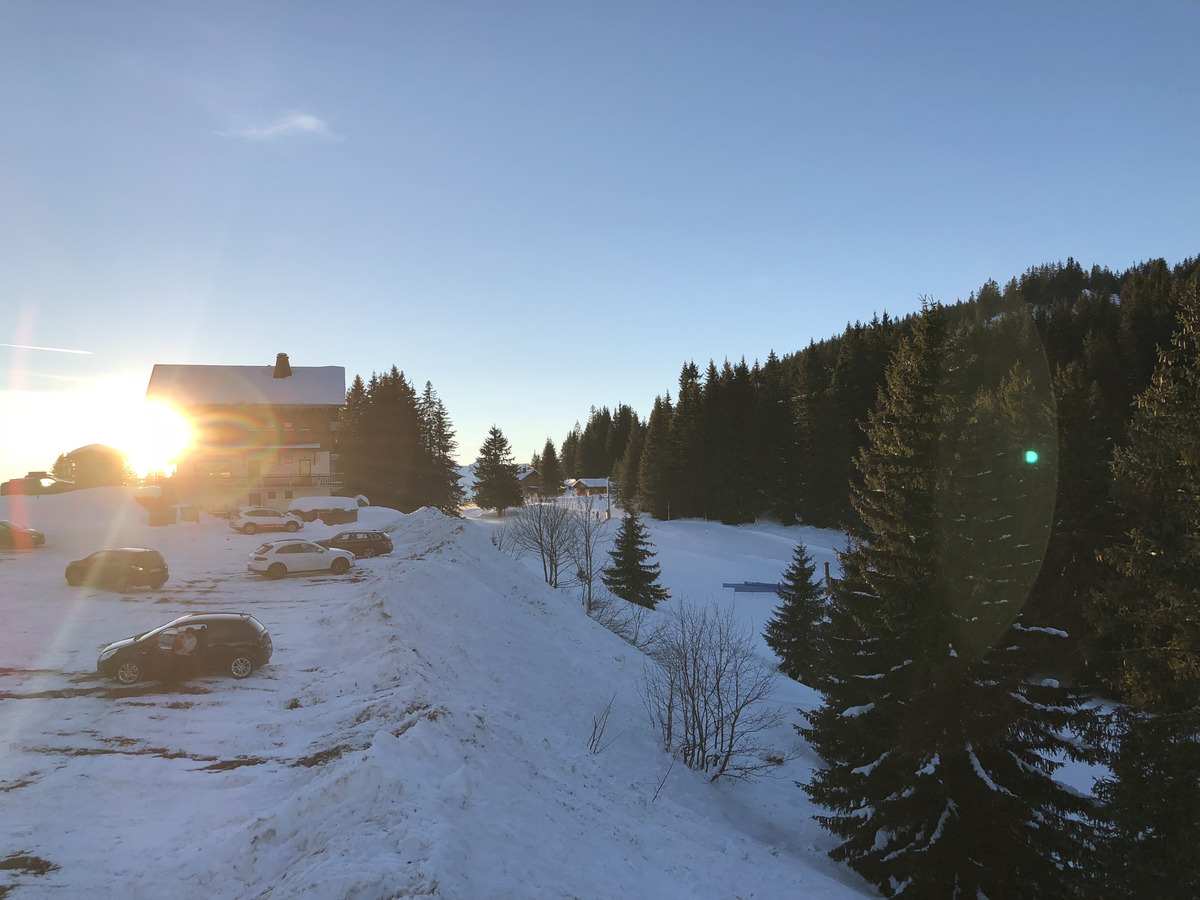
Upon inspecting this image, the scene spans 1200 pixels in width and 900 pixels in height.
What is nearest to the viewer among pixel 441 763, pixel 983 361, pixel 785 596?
pixel 441 763

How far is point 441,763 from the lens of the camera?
12.6 metres

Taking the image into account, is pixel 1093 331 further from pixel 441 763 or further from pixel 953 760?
pixel 441 763

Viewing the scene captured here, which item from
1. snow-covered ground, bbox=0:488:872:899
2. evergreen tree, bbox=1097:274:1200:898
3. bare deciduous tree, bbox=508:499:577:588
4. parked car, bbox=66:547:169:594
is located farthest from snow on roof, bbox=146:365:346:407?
evergreen tree, bbox=1097:274:1200:898

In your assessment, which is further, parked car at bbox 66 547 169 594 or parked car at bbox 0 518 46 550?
parked car at bbox 0 518 46 550

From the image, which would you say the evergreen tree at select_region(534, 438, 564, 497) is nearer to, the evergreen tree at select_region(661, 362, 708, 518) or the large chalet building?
the evergreen tree at select_region(661, 362, 708, 518)

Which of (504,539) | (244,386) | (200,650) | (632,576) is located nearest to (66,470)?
(244,386)

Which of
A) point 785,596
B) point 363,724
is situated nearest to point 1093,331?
point 785,596

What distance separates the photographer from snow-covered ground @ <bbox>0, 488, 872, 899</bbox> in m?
9.62

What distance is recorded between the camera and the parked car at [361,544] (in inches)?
1494

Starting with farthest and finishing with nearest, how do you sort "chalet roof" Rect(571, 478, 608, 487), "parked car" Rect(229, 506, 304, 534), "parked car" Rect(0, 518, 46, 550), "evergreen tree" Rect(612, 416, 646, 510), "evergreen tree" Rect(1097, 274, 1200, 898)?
"chalet roof" Rect(571, 478, 608, 487) < "evergreen tree" Rect(612, 416, 646, 510) < "parked car" Rect(229, 506, 304, 534) < "parked car" Rect(0, 518, 46, 550) < "evergreen tree" Rect(1097, 274, 1200, 898)

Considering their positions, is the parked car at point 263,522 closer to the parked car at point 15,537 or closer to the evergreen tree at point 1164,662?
the parked car at point 15,537

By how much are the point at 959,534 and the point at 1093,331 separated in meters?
74.8

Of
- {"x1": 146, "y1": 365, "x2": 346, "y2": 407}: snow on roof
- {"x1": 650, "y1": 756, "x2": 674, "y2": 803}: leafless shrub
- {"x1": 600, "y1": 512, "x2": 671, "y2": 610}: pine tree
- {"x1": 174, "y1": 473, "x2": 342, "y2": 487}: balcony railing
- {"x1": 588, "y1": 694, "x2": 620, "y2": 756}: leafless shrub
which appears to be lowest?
{"x1": 650, "y1": 756, "x2": 674, "y2": 803}: leafless shrub

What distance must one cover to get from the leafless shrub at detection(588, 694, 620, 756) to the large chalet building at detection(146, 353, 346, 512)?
148ft
